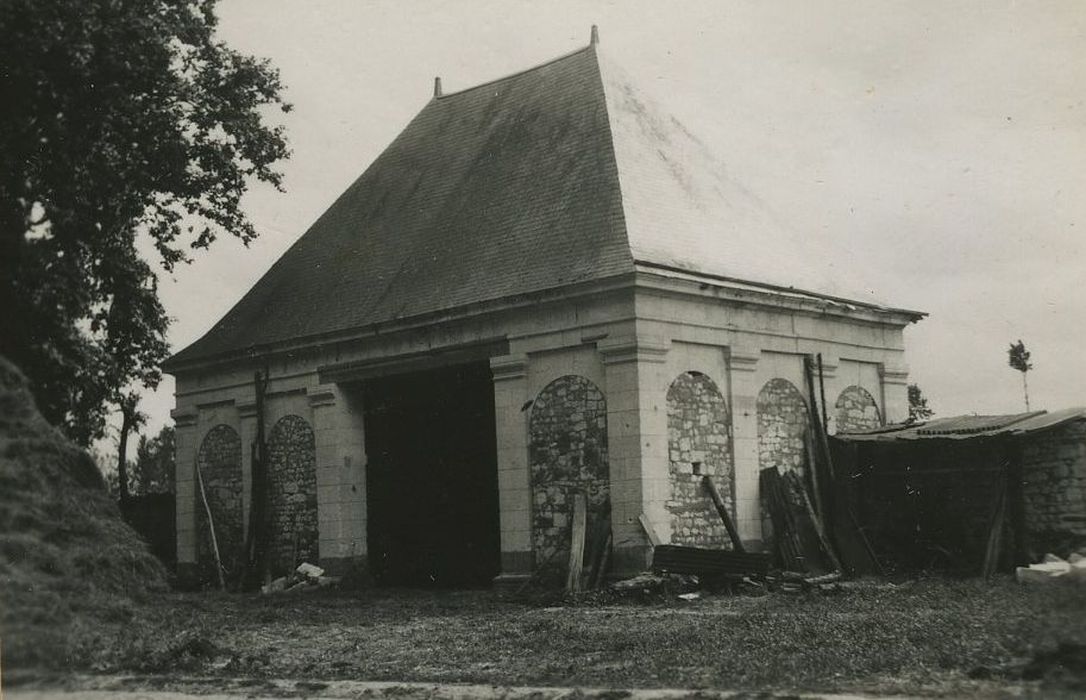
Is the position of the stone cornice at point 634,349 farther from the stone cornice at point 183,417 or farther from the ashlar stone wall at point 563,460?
the stone cornice at point 183,417

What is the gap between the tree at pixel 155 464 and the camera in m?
A: 51.8

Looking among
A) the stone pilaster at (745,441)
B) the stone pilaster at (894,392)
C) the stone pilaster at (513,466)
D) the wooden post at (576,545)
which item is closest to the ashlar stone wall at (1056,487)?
the stone pilaster at (745,441)

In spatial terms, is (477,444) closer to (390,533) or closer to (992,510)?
(390,533)

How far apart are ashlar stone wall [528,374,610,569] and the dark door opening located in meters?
2.41

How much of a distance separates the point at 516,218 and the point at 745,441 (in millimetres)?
5330

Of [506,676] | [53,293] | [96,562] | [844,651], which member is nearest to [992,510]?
[844,651]

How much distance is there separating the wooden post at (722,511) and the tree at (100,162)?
30.4 ft

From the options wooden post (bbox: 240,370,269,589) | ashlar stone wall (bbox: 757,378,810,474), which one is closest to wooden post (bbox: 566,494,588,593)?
ashlar stone wall (bbox: 757,378,810,474)

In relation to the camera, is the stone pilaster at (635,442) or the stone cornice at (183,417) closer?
the stone pilaster at (635,442)

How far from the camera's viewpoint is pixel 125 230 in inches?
809

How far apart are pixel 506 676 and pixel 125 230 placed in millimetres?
13162

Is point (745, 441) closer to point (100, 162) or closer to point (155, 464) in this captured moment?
point (100, 162)

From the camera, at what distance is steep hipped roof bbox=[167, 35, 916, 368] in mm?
19234

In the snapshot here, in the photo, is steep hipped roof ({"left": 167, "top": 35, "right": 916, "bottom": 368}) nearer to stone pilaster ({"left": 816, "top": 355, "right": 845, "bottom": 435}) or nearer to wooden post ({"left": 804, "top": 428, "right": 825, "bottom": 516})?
stone pilaster ({"left": 816, "top": 355, "right": 845, "bottom": 435})
